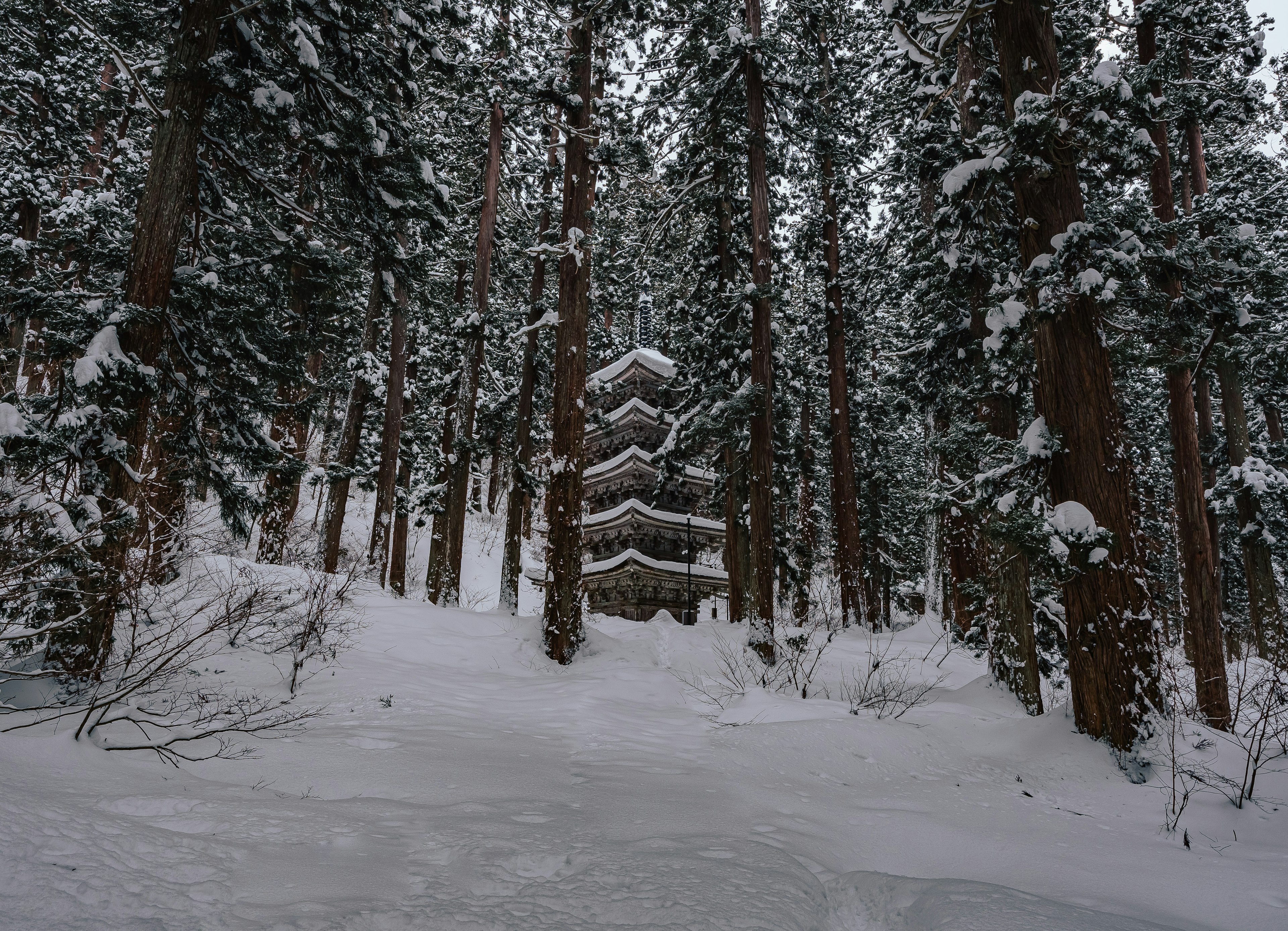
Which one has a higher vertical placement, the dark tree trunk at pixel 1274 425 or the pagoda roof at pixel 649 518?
the dark tree trunk at pixel 1274 425

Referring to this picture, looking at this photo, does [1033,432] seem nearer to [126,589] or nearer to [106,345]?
[126,589]

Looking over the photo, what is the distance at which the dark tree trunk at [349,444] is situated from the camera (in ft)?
49.6

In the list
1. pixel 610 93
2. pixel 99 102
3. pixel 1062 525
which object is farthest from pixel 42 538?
pixel 99 102

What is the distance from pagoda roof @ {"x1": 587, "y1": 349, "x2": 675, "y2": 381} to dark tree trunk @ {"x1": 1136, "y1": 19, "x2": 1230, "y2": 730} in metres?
13.6

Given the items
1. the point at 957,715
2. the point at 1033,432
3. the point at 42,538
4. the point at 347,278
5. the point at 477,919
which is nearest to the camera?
the point at 477,919

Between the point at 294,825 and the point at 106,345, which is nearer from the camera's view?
the point at 294,825

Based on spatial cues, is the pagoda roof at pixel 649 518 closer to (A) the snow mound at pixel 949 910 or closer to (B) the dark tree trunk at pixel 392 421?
(B) the dark tree trunk at pixel 392 421

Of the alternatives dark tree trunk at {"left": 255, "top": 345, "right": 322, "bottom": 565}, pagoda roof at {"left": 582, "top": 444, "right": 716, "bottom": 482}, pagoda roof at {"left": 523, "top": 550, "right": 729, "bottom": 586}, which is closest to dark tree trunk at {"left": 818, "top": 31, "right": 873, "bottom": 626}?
pagoda roof at {"left": 523, "top": 550, "right": 729, "bottom": 586}

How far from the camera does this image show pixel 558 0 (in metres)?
10.9

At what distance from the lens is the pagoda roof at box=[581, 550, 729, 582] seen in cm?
2114

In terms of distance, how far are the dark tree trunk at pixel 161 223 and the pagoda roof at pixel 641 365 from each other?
51.7ft

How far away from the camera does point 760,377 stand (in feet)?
39.1

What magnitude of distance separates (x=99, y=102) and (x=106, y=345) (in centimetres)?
1811

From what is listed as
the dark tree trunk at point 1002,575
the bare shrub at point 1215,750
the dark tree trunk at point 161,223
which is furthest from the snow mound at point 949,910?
the dark tree trunk at point 161,223
